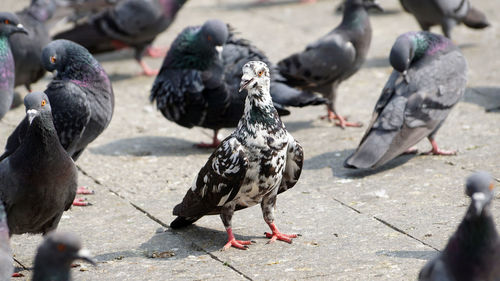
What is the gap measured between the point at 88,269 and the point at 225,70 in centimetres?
309

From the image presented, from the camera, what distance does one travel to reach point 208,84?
7855 mm

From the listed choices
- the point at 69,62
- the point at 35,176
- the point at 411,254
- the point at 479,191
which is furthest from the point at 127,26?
the point at 479,191

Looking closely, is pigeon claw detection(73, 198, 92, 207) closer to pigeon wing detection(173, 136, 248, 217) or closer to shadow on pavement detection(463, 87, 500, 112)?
pigeon wing detection(173, 136, 248, 217)

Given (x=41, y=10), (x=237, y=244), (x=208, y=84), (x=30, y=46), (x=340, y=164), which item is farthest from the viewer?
(x=41, y=10)

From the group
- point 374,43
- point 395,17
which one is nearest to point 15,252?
point 374,43

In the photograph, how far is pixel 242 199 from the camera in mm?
→ 5574

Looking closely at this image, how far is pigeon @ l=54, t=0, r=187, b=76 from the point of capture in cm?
1044

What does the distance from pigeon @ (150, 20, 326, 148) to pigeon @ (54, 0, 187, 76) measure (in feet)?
7.62

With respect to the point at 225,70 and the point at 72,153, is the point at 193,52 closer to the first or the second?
the point at 225,70

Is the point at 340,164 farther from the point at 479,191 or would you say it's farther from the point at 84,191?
the point at 479,191

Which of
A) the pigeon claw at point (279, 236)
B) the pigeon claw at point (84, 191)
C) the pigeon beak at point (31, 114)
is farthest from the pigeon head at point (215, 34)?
the pigeon beak at point (31, 114)

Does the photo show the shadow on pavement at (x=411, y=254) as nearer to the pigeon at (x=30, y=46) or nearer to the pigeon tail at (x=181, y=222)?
the pigeon tail at (x=181, y=222)

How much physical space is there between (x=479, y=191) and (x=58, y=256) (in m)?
2.00

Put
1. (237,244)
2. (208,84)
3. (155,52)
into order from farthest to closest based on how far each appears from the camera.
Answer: (155,52) < (208,84) < (237,244)
